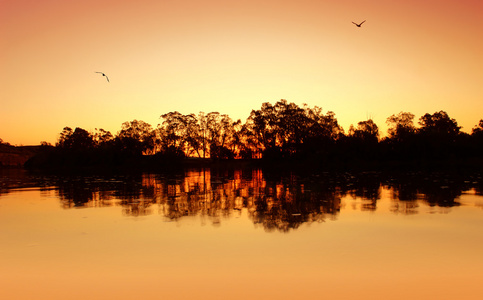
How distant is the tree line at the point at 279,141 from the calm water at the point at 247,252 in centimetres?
6438

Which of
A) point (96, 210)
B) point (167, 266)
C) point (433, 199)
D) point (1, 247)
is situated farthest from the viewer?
point (433, 199)

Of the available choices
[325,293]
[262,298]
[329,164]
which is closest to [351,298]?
[325,293]

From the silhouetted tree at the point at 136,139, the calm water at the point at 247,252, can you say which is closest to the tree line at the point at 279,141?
the silhouetted tree at the point at 136,139

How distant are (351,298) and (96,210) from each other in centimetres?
1314

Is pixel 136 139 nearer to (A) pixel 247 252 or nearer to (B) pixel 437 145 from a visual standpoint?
(B) pixel 437 145

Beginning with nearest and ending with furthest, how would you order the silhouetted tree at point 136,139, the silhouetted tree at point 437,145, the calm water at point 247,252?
the calm water at point 247,252 < the silhouetted tree at point 437,145 < the silhouetted tree at point 136,139

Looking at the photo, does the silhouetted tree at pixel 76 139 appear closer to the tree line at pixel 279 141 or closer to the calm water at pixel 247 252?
the tree line at pixel 279 141

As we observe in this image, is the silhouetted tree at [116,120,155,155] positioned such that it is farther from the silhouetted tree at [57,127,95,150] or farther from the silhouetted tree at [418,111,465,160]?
the silhouetted tree at [418,111,465,160]

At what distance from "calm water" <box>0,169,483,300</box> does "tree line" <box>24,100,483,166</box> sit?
211 feet

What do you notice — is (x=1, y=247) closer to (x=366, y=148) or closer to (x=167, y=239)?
(x=167, y=239)

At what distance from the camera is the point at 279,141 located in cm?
9550

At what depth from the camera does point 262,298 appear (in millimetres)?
6062

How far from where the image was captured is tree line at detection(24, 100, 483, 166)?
7506 cm

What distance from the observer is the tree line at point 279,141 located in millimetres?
75062
